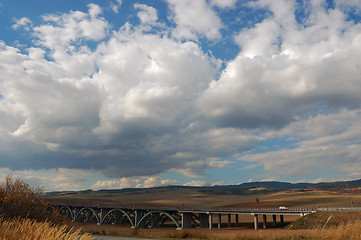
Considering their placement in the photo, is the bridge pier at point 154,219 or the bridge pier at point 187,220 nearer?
the bridge pier at point 187,220

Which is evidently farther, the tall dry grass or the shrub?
the shrub

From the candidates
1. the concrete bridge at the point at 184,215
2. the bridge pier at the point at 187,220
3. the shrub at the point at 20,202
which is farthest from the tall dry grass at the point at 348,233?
the bridge pier at the point at 187,220

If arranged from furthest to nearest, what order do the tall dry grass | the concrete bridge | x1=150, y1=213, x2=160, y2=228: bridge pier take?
1. x1=150, y1=213, x2=160, y2=228: bridge pier
2. the concrete bridge
3. the tall dry grass

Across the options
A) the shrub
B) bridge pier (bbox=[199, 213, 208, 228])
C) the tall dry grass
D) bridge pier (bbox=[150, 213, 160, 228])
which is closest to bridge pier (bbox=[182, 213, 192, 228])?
bridge pier (bbox=[199, 213, 208, 228])

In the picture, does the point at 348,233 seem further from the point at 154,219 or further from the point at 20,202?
the point at 154,219

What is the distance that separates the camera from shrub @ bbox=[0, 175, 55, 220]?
117 ft

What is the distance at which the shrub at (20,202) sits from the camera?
117 ft

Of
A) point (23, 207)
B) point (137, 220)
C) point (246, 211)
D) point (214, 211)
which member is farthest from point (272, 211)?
point (23, 207)

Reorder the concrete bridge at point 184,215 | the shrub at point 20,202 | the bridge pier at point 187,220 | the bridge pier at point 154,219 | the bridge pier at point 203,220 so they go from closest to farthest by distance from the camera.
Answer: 1. the shrub at point 20,202
2. the concrete bridge at point 184,215
3. the bridge pier at point 187,220
4. the bridge pier at point 203,220
5. the bridge pier at point 154,219

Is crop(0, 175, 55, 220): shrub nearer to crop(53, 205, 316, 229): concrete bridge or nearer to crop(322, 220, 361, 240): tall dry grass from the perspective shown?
crop(322, 220, 361, 240): tall dry grass

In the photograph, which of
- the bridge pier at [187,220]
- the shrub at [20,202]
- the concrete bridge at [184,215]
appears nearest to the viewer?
the shrub at [20,202]

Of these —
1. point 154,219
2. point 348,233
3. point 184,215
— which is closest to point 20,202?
point 348,233

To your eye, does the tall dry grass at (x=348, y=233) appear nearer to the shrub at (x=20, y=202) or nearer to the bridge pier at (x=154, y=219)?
the shrub at (x=20, y=202)

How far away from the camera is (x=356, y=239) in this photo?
580 inches
